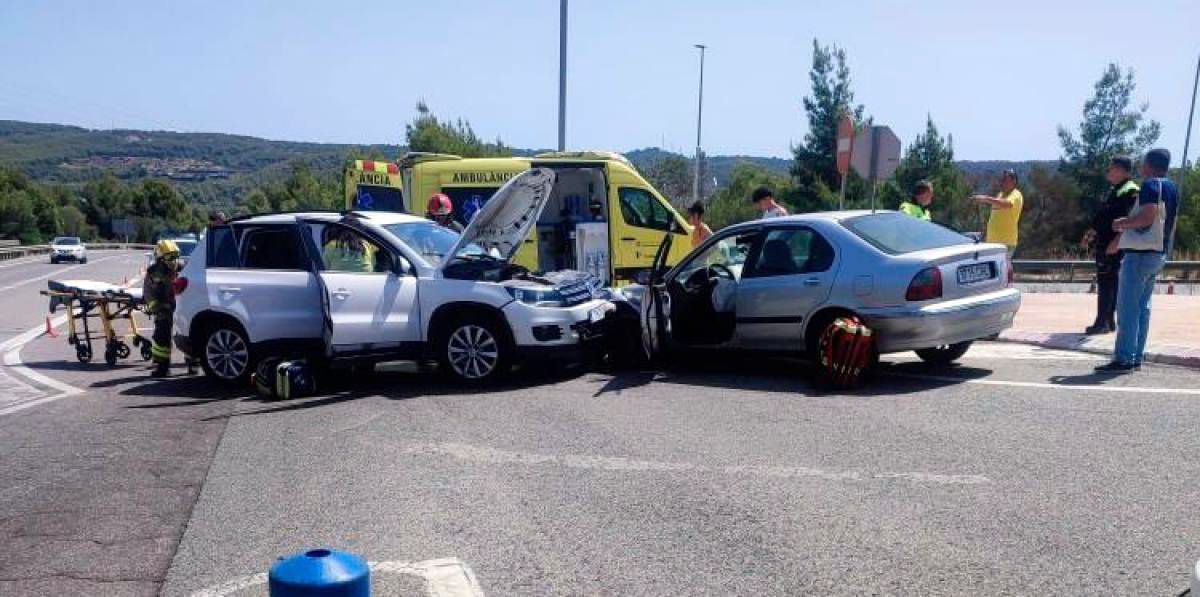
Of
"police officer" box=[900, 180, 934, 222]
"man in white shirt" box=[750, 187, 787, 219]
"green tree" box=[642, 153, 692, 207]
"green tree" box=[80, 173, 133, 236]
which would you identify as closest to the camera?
"police officer" box=[900, 180, 934, 222]

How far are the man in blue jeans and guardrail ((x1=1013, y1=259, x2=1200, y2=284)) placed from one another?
19314mm

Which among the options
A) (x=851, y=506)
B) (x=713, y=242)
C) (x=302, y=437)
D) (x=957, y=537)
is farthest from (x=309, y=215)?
(x=957, y=537)

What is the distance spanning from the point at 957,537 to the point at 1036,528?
0.41 meters

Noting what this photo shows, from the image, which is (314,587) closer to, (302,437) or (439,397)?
(302,437)

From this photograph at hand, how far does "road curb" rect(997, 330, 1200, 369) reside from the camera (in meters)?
9.15

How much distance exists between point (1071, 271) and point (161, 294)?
78.4 feet

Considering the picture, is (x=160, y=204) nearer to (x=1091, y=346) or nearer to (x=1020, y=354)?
(x=1020, y=354)

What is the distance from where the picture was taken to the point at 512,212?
10.6 m

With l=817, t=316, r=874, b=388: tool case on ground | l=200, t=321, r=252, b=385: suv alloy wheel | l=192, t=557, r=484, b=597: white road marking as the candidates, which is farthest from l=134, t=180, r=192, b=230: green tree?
l=192, t=557, r=484, b=597: white road marking

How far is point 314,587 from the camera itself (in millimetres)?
2701

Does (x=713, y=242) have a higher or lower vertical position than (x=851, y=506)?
higher

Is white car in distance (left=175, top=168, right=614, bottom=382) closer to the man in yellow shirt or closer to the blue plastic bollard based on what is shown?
the man in yellow shirt

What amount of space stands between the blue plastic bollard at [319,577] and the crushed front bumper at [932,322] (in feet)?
21.5

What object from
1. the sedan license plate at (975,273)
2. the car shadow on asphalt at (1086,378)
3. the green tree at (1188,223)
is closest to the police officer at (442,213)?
the sedan license plate at (975,273)
